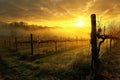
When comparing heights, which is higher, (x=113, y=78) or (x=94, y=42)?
(x=94, y=42)

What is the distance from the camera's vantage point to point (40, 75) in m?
10.6

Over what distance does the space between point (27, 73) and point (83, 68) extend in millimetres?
3606

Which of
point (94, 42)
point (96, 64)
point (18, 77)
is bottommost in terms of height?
point (18, 77)

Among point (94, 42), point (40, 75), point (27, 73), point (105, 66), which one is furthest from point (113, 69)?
point (27, 73)

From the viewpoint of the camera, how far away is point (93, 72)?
9.34m

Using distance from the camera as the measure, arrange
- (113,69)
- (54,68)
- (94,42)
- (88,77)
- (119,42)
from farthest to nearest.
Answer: (119,42), (54,68), (113,69), (94,42), (88,77)

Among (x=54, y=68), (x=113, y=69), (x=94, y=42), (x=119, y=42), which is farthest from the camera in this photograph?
(x=119, y=42)

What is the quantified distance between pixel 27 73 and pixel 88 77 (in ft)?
13.7

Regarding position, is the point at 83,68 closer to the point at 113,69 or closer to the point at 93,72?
the point at 93,72

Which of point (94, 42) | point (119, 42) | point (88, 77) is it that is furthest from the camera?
point (119, 42)

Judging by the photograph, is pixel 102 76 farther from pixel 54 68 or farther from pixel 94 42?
pixel 54 68

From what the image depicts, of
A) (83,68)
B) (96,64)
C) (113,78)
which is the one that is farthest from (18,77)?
(113,78)

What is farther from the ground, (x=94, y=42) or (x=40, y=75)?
(x=94, y=42)

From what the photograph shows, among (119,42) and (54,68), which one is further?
(119,42)
